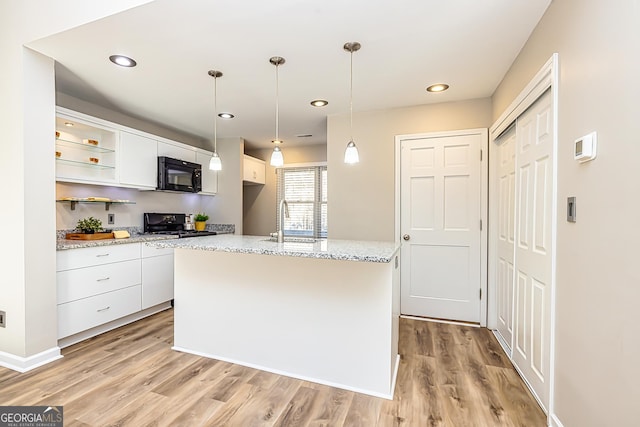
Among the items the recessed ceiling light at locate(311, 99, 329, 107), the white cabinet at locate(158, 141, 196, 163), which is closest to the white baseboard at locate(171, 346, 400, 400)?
the white cabinet at locate(158, 141, 196, 163)

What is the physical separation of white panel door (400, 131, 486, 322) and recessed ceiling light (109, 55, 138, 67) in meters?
2.65

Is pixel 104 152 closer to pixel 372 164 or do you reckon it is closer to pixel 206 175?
pixel 206 175

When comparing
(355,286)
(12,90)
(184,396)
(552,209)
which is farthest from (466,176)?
(12,90)

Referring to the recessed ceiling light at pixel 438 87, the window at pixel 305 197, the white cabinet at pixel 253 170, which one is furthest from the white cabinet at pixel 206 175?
the recessed ceiling light at pixel 438 87

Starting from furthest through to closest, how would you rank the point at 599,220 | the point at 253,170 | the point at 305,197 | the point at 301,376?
1. the point at 305,197
2. the point at 253,170
3. the point at 301,376
4. the point at 599,220

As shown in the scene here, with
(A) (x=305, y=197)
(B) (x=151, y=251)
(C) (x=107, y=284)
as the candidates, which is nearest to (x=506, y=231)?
(A) (x=305, y=197)

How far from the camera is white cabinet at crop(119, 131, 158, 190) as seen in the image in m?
3.33

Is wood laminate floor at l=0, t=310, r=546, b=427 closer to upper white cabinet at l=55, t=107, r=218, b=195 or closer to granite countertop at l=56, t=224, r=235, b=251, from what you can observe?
granite countertop at l=56, t=224, r=235, b=251

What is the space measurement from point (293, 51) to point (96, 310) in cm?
288

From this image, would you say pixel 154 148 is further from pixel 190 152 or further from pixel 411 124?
pixel 411 124

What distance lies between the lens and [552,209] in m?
1.65

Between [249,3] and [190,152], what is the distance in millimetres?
2982

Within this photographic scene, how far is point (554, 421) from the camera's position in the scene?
1594 mm

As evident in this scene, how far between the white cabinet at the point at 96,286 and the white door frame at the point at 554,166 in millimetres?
3523
